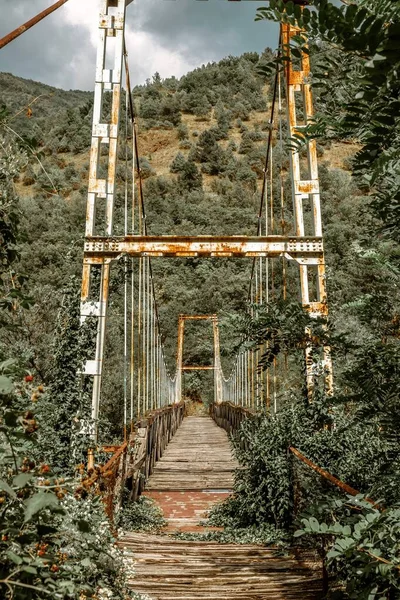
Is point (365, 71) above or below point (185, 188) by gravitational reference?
below

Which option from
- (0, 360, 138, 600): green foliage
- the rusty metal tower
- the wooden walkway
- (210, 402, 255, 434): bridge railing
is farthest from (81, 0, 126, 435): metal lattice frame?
(0, 360, 138, 600): green foliage

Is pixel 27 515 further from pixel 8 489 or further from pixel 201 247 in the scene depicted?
pixel 201 247

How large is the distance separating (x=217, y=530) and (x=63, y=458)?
5.78 ft

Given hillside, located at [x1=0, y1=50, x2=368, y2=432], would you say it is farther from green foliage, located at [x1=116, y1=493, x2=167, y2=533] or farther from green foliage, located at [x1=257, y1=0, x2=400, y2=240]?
green foliage, located at [x1=257, y1=0, x2=400, y2=240]

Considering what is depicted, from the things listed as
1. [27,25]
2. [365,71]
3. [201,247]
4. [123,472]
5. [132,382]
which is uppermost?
[201,247]

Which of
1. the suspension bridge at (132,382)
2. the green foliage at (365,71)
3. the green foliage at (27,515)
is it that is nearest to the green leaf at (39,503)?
the green foliage at (27,515)

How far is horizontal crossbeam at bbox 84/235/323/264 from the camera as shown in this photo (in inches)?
223

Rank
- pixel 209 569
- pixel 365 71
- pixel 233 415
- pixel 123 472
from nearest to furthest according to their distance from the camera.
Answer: pixel 365 71 → pixel 209 569 → pixel 123 472 → pixel 233 415

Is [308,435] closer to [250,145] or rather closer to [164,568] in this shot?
[164,568]

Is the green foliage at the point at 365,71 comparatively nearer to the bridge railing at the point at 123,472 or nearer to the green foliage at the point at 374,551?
the green foliage at the point at 374,551

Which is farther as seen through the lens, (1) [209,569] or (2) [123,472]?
(2) [123,472]

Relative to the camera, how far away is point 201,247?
5930mm

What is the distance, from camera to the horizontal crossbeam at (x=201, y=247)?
18.6ft

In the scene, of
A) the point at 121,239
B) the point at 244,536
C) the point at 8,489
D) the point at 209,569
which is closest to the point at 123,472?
the point at 244,536
